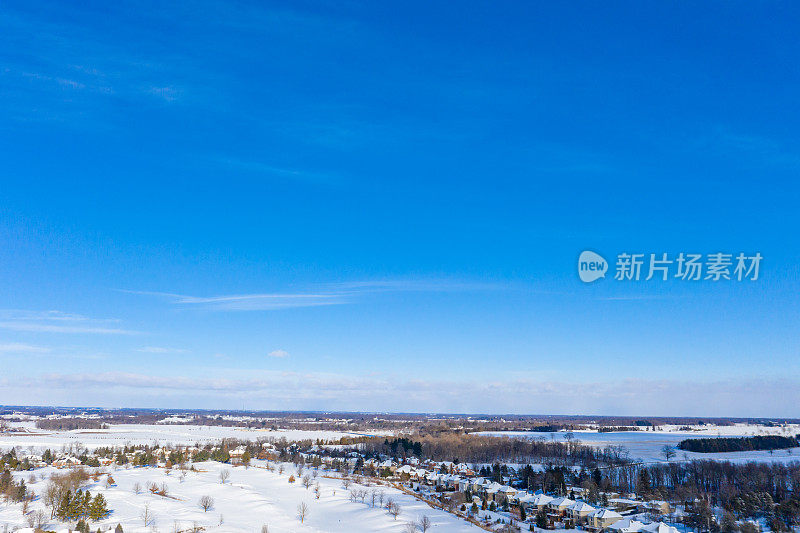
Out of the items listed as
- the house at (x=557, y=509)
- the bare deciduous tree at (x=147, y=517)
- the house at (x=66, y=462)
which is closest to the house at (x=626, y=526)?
the house at (x=557, y=509)

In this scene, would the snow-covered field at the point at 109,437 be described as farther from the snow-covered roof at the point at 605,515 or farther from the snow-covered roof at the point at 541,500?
the snow-covered roof at the point at 605,515

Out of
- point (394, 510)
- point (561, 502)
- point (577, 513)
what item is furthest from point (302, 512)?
point (577, 513)

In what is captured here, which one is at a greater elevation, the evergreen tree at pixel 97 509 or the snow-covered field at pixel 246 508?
the evergreen tree at pixel 97 509

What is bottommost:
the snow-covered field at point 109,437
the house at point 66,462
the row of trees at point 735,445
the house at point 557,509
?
the snow-covered field at point 109,437

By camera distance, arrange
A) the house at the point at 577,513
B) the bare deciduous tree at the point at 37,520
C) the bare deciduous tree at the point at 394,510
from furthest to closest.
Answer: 1. the house at the point at 577,513
2. the bare deciduous tree at the point at 394,510
3. the bare deciduous tree at the point at 37,520

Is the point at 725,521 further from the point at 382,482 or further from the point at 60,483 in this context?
the point at 60,483

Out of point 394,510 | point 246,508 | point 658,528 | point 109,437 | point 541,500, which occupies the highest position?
point 658,528

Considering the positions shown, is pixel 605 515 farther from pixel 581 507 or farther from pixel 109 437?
pixel 109 437

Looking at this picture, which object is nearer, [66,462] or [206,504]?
[206,504]
